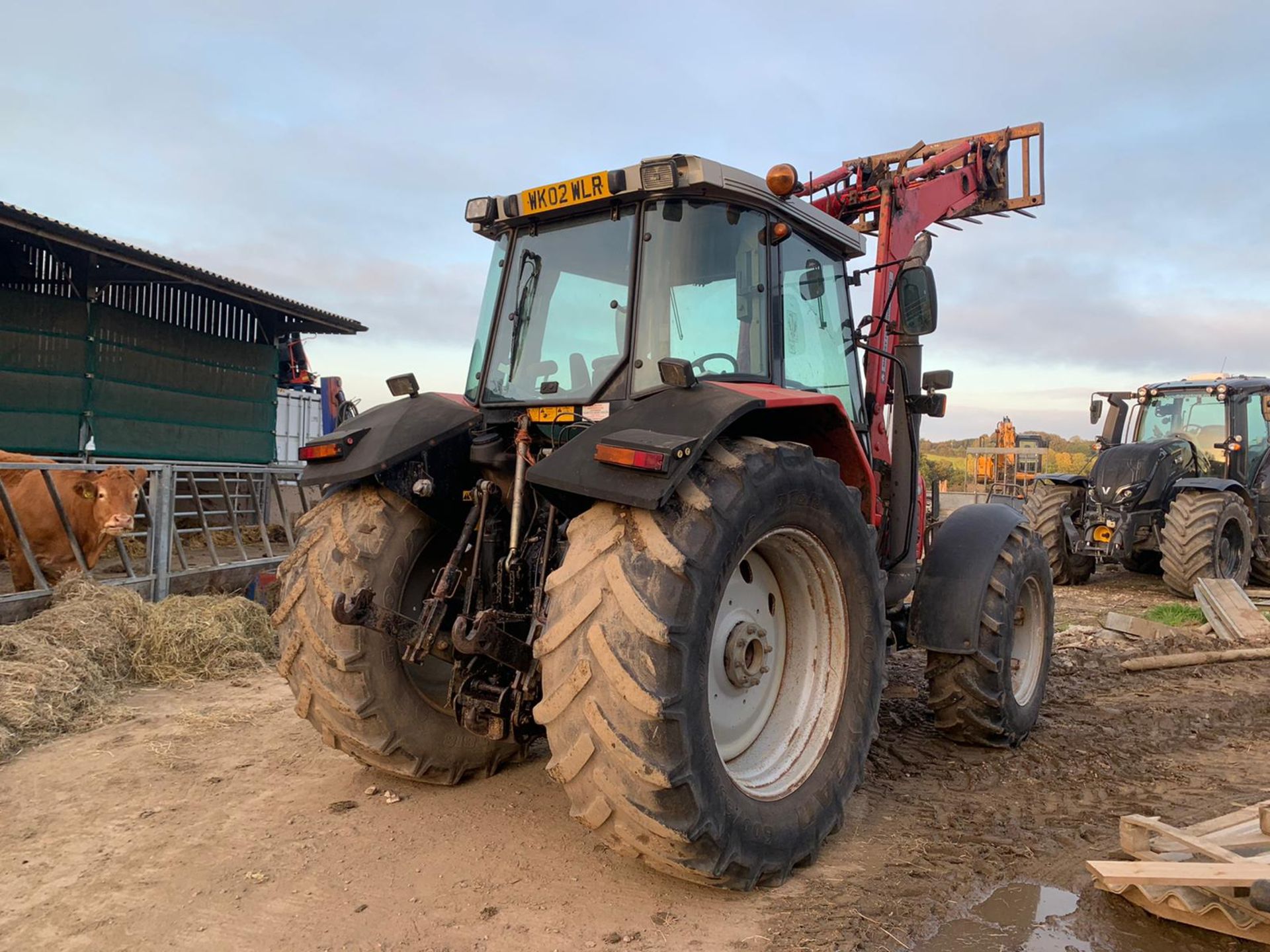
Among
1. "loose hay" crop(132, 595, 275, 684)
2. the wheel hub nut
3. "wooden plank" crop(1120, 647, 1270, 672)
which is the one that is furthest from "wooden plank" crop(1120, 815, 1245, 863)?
"loose hay" crop(132, 595, 275, 684)

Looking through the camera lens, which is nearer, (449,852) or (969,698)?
(449,852)

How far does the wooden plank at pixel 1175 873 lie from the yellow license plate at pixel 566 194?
274cm

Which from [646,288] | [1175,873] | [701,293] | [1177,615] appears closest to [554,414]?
[646,288]

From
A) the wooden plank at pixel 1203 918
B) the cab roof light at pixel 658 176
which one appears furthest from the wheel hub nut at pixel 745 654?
the cab roof light at pixel 658 176

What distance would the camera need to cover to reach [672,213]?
129 inches

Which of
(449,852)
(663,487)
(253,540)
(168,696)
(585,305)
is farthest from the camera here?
(253,540)

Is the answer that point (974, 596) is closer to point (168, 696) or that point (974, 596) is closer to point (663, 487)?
point (663, 487)

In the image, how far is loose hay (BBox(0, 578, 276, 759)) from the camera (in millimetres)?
4328

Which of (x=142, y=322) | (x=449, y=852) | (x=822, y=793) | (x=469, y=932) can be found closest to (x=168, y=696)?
(x=449, y=852)

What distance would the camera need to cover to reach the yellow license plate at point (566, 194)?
3266 mm

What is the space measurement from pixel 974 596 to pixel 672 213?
2147mm

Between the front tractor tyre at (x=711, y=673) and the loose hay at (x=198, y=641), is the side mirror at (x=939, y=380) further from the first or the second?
the loose hay at (x=198, y=641)

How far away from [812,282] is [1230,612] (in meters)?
6.00

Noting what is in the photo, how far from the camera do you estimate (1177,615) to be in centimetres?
831
